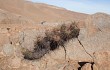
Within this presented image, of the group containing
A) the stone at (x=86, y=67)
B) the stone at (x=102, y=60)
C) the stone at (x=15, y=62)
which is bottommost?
the stone at (x=15, y=62)

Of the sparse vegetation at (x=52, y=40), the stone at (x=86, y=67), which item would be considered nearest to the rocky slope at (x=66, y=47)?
the stone at (x=86, y=67)

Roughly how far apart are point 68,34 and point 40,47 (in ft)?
5.04

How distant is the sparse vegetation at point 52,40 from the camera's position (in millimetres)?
14695

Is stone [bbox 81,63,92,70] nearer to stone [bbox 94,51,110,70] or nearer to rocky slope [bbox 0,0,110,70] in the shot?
rocky slope [bbox 0,0,110,70]

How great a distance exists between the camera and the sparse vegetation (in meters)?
14.7

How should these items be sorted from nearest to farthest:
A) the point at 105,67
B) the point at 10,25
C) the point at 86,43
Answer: the point at 105,67
the point at 86,43
the point at 10,25

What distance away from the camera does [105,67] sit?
44.6 ft

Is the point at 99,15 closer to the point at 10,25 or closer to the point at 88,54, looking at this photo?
the point at 88,54

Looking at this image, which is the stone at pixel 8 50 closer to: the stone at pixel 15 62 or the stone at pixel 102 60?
the stone at pixel 15 62

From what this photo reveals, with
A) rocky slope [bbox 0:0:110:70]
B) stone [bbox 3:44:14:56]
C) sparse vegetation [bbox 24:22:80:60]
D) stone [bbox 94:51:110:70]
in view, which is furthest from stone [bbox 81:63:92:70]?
stone [bbox 3:44:14:56]

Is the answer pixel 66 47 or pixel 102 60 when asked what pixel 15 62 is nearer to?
pixel 66 47

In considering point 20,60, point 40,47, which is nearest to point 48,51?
point 40,47

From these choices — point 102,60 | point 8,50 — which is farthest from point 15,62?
point 102,60

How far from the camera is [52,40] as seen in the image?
15016 millimetres
